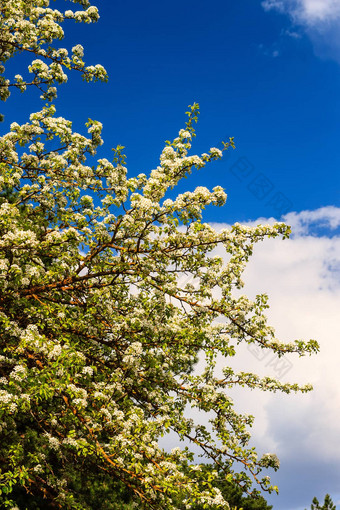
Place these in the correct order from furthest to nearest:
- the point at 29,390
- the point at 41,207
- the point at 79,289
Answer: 1. the point at 41,207
2. the point at 79,289
3. the point at 29,390

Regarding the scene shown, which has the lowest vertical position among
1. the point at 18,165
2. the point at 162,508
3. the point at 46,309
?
the point at 162,508

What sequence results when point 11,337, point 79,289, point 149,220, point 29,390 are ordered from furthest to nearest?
point 79,289
point 11,337
point 149,220
point 29,390

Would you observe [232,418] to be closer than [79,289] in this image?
No

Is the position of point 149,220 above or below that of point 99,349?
above

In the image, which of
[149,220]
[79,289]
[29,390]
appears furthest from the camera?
[79,289]

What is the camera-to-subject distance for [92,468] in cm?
1016

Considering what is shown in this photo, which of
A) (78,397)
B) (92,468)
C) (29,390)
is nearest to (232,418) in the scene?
(92,468)

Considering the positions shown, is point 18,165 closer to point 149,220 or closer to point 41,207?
point 41,207

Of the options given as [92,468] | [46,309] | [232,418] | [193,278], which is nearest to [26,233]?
[46,309]

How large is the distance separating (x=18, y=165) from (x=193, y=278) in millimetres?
5943

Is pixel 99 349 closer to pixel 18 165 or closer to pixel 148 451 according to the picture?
pixel 148 451

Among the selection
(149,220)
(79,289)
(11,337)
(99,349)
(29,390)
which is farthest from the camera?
(99,349)

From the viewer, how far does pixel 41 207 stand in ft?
39.4

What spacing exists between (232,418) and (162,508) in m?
3.54
